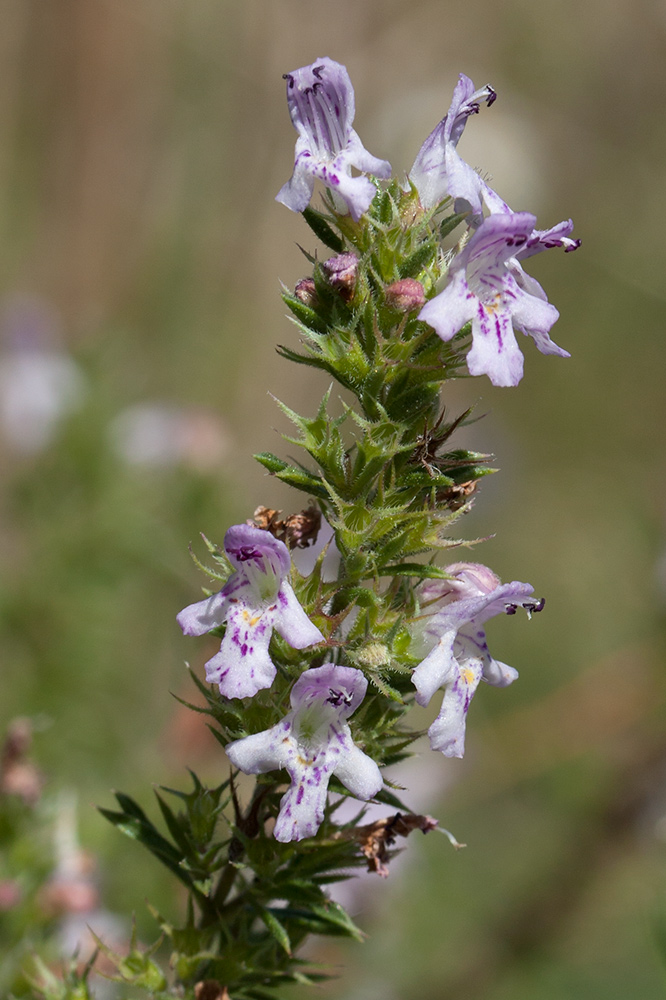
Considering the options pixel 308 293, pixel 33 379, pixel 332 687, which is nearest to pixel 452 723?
pixel 332 687

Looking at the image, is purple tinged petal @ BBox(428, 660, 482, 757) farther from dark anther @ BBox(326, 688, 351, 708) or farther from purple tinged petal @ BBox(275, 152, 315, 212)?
purple tinged petal @ BBox(275, 152, 315, 212)

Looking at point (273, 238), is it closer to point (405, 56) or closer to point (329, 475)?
point (405, 56)

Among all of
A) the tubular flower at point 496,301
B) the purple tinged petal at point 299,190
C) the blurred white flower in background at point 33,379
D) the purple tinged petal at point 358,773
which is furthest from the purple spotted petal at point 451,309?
the blurred white flower in background at point 33,379

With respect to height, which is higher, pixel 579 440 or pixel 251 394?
pixel 579 440

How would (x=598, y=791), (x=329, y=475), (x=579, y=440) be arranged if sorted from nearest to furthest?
(x=329, y=475)
(x=598, y=791)
(x=579, y=440)

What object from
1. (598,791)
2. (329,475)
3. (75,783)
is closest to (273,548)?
(329,475)

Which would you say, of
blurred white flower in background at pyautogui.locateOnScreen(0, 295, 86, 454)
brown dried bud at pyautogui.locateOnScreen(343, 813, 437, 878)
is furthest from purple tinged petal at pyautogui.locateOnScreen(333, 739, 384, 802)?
blurred white flower in background at pyautogui.locateOnScreen(0, 295, 86, 454)
